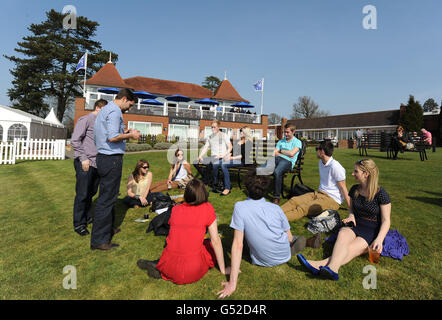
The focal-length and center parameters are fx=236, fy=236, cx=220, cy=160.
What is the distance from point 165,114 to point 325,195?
2745cm

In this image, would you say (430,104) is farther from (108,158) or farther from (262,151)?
(108,158)

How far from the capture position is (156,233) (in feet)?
12.1

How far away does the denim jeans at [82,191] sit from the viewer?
11.8 ft

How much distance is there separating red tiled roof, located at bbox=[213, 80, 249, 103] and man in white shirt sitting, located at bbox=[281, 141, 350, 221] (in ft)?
113

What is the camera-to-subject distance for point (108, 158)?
3129 millimetres

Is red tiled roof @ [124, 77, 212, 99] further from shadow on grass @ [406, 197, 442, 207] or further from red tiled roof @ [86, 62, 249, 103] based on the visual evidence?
shadow on grass @ [406, 197, 442, 207]

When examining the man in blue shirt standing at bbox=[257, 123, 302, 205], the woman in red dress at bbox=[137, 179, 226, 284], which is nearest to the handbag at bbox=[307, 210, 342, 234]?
the man in blue shirt standing at bbox=[257, 123, 302, 205]

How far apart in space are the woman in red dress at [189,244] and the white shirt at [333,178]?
2.67 meters

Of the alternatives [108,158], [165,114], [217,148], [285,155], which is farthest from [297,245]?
[165,114]

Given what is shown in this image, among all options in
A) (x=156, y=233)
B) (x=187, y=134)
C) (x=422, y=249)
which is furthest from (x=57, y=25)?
(x=422, y=249)

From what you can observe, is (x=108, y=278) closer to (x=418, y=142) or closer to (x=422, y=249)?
(x=422, y=249)

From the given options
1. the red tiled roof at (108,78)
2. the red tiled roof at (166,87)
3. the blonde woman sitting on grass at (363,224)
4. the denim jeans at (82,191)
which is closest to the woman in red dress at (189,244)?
the blonde woman sitting on grass at (363,224)

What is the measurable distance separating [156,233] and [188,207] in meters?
1.46

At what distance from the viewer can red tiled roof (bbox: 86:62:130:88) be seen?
30.9 meters
